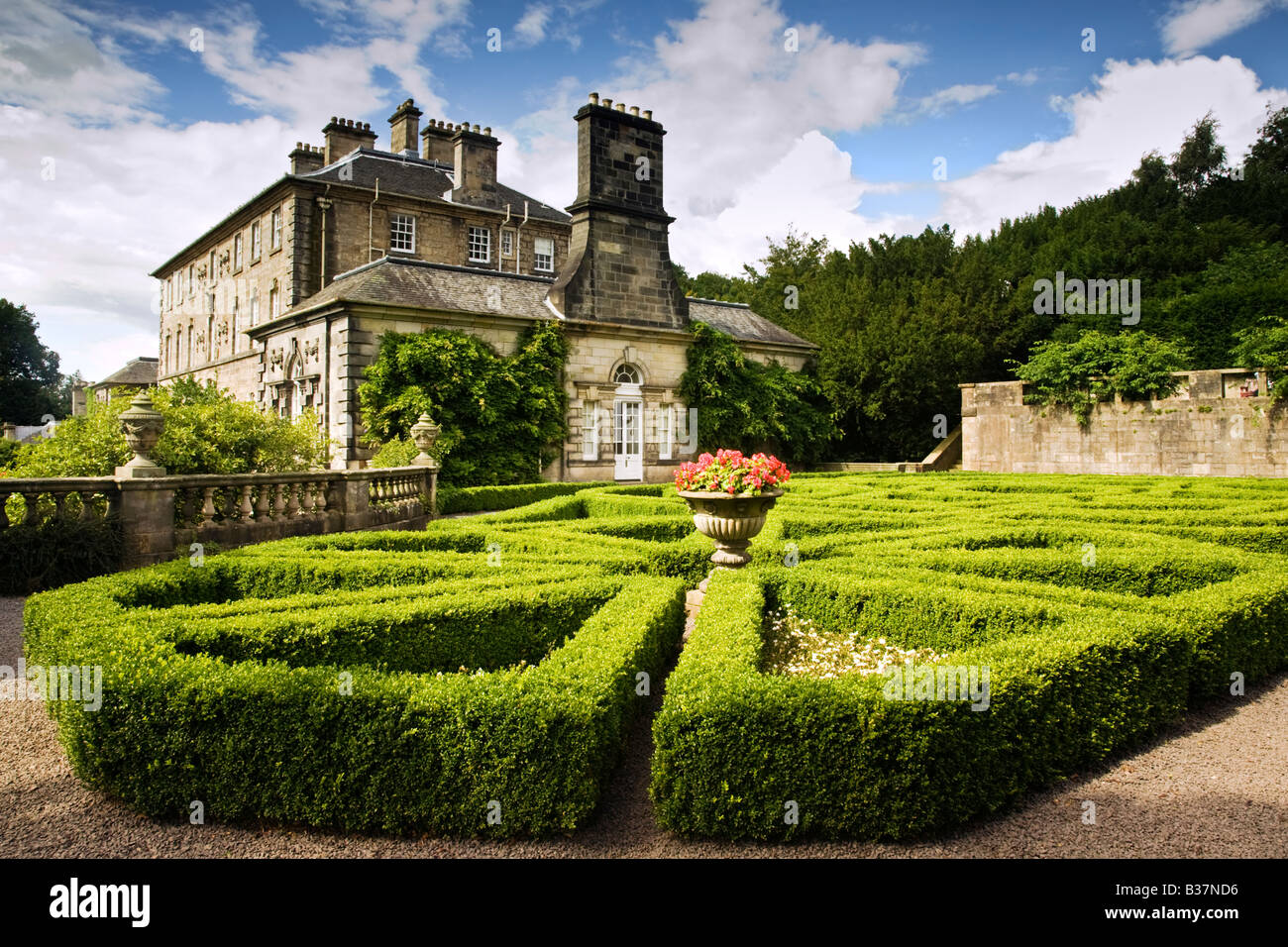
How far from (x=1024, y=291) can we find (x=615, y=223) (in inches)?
608

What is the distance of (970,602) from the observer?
582cm

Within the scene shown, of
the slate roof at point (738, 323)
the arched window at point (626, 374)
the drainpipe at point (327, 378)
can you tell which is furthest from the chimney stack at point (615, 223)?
the drainpipe at point (327, 378)

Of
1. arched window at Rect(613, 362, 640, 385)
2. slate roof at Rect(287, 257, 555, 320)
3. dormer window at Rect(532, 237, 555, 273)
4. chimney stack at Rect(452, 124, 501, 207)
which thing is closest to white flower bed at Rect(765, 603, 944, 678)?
slate roof at Rect(287, 257, 555, 320)

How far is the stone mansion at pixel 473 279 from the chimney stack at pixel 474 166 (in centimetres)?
7

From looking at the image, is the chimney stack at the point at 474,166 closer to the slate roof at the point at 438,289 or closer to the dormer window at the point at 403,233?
the dormer window at the point at 403,233

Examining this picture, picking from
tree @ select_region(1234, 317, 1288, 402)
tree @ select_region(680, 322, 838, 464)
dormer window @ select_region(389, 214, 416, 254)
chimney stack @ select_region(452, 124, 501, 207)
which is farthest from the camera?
chimney stack @ select_region(452, 124, 501, 207)

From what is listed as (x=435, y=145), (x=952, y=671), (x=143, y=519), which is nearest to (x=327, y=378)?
(x=143, y=519)

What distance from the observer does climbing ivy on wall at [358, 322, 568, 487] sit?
19.0m

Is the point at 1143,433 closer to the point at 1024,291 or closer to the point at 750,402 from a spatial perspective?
the point at 1024,291

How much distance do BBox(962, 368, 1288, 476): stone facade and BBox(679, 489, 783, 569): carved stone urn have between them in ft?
59.0

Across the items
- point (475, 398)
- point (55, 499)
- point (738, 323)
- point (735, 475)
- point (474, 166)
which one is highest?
point (474, 166)

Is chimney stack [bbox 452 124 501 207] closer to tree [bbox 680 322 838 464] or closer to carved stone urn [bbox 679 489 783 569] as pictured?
tree [bbox 680 322 838 464]

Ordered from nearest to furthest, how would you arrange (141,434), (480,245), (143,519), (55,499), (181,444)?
(55,499)
(143,519)
(141,434)
(181,444)
(480,245)

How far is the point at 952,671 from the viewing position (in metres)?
4.25
